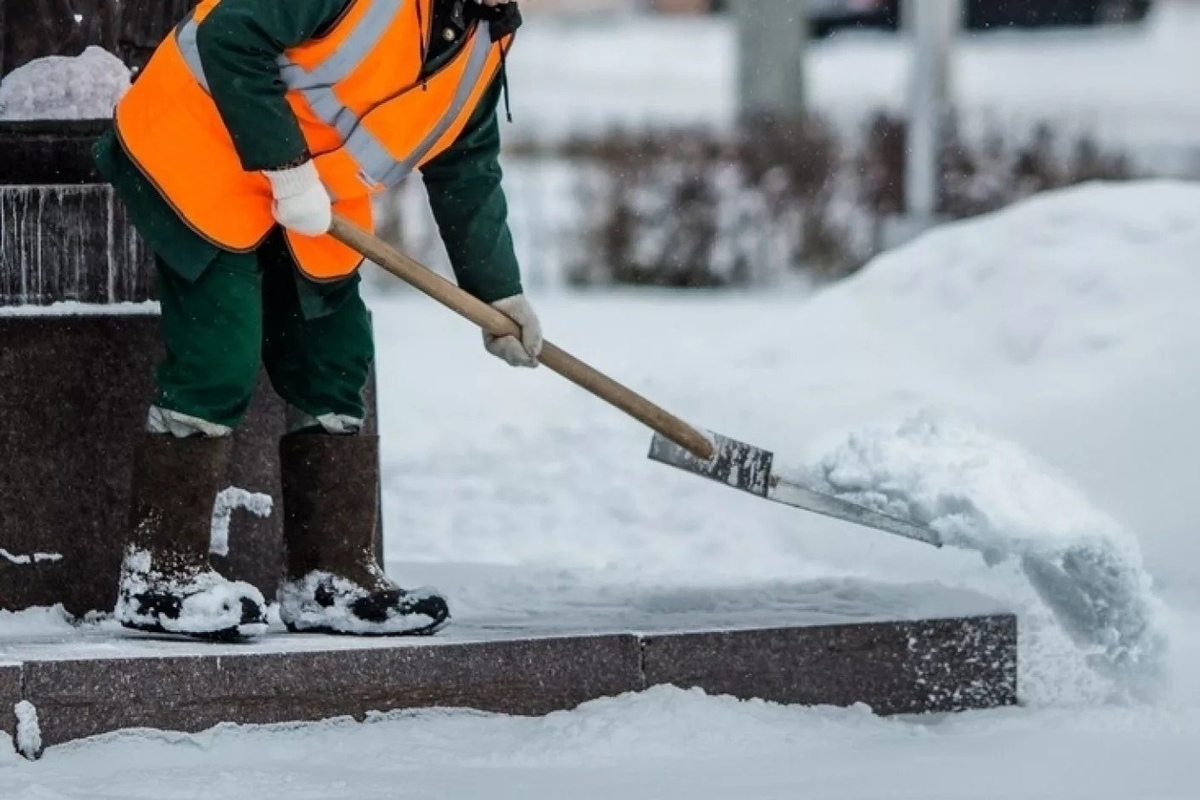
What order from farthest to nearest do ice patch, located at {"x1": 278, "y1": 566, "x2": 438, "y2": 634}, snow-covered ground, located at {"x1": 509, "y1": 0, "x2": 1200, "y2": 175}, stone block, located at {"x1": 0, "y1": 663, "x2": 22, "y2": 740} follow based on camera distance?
snow-covered ground, located at {"x1": 509, "y1": 0, "x2": 1200, "y2": 175} < ice patch, located at {"x1": 278, "y1": 566, "x2": 438, "y2": 634} < stone block, located at {"x1": 0, "y1": 663, "x2": 22, "y2": 740}

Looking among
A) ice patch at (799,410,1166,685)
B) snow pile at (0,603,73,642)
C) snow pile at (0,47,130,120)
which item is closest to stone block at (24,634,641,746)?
snow pile at (0,603,73,642)

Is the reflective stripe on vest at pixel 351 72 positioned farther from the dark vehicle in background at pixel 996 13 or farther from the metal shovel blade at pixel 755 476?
the dark vehicle in background at pixel 996 13

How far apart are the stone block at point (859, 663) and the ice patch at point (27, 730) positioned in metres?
1.04

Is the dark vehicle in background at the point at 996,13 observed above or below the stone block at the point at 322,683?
above

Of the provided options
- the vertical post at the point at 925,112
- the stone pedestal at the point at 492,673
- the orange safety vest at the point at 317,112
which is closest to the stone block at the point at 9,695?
the stone pedestal at the point at 492,673

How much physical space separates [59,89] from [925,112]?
8476 millimetres

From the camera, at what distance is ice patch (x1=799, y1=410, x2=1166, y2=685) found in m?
4.54

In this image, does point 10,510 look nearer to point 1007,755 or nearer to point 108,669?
point 108,669

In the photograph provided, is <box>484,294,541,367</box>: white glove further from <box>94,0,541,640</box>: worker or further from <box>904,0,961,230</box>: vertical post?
<box>904,0,961,230</box>: vertical post

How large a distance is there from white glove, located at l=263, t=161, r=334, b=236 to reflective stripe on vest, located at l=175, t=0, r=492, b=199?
0.34 feet

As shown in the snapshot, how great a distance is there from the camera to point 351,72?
13.2ft

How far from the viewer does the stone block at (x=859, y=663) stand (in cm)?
421

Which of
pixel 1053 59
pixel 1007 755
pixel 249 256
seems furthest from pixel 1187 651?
pixel 1053 59

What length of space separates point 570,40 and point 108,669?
32851 mm
